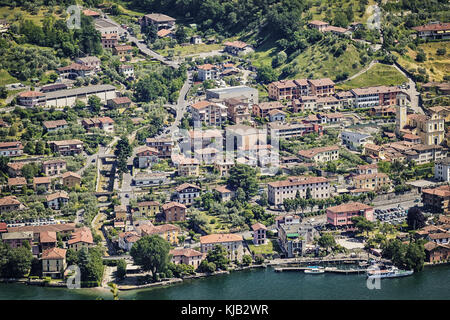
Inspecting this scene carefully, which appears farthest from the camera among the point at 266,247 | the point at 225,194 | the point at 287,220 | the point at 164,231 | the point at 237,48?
the point at 237,48

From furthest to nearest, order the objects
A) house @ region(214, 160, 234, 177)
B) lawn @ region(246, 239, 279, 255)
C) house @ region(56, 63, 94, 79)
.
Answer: house @ region(56, 63, 94, 79) → house @ region(214, 160, 234, 177) → lawn @ region(246, 239, 279, 255)

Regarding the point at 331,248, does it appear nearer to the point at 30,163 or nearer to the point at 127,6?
the point at 30,163

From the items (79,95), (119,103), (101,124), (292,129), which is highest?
(79,95)

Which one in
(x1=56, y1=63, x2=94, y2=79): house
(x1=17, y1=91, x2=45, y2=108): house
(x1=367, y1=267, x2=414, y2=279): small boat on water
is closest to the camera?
(x1=367, y1=267, x2=414, y2=279): small boat on water

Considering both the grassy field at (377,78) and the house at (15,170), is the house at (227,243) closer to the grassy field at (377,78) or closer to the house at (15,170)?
the house at (15,170)

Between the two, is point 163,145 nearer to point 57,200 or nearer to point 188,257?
point 57,200

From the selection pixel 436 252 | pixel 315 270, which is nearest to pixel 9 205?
pixel 315 270

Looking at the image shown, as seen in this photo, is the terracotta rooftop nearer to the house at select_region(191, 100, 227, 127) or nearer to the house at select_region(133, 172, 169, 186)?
the house at select_region(133, 172, 169, 186)

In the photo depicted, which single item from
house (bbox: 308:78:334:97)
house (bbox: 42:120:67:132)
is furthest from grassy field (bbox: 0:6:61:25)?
house (bbox: 308:78:334:97)
